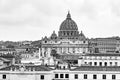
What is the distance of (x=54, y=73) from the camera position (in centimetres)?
6250

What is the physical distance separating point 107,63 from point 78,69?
23993mm

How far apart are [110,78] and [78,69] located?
419 cm

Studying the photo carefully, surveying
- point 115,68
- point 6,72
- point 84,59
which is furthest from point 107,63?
point 6,72

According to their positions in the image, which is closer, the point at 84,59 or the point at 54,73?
the point at 54,73

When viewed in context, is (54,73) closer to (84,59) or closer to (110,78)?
(110,78)

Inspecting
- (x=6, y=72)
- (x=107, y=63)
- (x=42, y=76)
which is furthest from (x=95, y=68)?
(x=107, y=63)

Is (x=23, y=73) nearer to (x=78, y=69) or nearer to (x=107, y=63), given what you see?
(x=78, y=69)

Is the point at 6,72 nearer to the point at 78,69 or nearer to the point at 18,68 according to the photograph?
the point at 18,68

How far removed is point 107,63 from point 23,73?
89.4 feet

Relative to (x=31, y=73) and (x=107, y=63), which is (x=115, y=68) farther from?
(x=107, y=63)

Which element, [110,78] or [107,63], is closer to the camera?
[110,78]

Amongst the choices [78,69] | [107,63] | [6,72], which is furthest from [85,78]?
[107,63]

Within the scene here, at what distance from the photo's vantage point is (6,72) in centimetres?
6197

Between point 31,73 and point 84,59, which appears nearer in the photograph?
point 31,73
